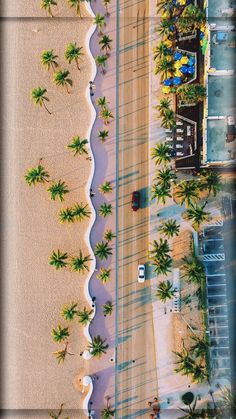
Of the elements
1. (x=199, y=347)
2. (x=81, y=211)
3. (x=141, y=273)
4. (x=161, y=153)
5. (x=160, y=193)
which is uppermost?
(x=161, y=153)

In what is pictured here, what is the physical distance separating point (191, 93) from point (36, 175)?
1807cm

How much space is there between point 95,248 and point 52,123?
14.2 meters

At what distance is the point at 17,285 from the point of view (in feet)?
147

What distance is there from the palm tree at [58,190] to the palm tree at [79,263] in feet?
20.4

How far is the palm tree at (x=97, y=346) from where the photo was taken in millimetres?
42344

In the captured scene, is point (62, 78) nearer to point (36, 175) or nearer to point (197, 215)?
point (36, 175)

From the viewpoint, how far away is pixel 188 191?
1678 inches

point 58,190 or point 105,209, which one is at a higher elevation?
point 58,190

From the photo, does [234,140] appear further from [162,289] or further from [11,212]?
[11,212]

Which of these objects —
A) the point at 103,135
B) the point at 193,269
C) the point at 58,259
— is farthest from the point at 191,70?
the point at 58,259

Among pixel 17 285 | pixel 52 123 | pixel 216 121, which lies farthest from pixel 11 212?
pixel 216 121

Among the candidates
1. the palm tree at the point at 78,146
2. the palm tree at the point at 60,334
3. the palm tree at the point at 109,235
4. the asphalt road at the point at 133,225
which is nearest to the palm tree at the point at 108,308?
the asphalt road at the point at 133,225

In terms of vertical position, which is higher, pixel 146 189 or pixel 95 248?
pixel 146 189

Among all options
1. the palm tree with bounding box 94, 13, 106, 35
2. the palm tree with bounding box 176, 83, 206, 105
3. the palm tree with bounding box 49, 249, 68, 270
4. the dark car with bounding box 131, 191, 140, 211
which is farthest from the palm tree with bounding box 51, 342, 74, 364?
the palm tree with bounding box 94, 13, 106, 35
